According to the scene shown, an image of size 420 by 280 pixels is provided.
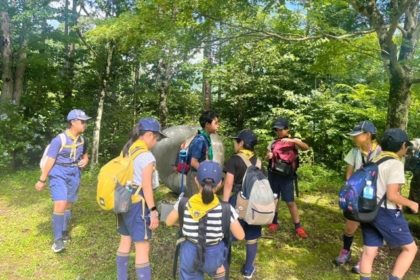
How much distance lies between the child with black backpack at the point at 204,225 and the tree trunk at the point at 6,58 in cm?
961

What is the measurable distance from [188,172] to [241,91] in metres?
9.85

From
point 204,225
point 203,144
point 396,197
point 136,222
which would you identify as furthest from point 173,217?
point 396,197

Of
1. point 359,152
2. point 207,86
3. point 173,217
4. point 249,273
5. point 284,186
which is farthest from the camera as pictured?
point 207,86

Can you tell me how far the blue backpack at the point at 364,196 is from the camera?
3.57 metres

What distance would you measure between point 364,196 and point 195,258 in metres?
1.68

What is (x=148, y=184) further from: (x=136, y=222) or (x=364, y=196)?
(x=364, y=196)

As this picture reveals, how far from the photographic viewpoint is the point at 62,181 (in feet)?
16.4

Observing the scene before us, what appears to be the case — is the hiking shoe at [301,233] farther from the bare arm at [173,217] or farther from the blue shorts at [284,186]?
the bare arm at [173,217]

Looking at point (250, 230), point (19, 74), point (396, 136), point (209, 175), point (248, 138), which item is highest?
point (19, 74)

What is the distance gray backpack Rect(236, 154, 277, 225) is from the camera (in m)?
3.85

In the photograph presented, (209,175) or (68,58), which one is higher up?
(68,58)

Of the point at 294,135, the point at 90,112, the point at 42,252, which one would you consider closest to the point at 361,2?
the point at 42,252

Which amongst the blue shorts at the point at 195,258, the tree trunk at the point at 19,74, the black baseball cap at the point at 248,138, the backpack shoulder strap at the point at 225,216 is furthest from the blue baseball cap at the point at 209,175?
the tree trunk at the point at 19,74

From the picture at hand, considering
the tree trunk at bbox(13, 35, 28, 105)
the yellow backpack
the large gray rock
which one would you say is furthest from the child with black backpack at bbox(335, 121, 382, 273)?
the tree trunk at bbox(13, 35, 28, 105)
